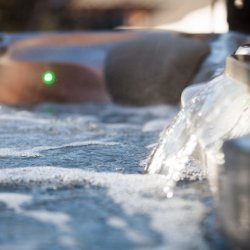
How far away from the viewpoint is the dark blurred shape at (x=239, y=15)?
9021mm

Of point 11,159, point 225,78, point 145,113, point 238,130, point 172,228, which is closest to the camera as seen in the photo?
point 172,228

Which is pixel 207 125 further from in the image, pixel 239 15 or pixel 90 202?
pixel 239 15

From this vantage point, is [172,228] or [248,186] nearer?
[248,186]

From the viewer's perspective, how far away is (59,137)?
514cm

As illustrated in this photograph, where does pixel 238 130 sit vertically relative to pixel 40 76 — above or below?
above

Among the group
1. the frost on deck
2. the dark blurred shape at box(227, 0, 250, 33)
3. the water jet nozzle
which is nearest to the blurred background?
the dark blurred shape at box(227, 0, 250, 33)

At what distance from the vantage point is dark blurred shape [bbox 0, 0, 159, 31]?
16.6 meters

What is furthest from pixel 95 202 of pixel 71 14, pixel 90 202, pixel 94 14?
pixel 94 14

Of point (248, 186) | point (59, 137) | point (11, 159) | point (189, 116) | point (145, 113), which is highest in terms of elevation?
point (248, 186)

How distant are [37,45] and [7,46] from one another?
358mm

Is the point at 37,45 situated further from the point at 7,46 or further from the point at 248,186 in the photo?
the point at 248,186

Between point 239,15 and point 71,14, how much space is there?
27.5 ft

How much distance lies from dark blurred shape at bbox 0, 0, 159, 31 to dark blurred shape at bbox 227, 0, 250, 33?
780 centimetres

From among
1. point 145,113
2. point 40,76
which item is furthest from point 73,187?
point 40,76
